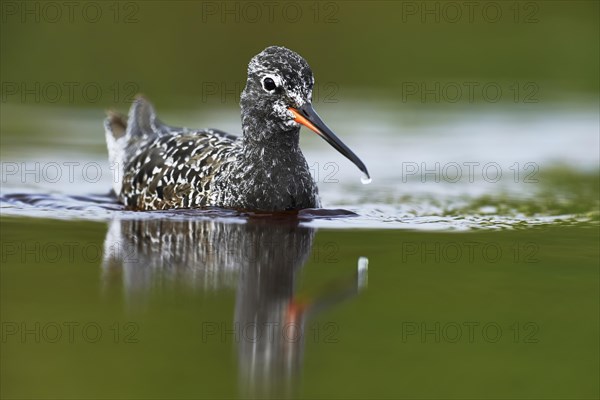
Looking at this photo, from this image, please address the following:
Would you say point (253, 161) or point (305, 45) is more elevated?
point (305, 45)

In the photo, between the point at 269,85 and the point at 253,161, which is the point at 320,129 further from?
the point at 253,161

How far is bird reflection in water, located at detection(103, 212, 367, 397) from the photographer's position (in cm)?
598

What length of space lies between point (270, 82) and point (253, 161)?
752 millimetres

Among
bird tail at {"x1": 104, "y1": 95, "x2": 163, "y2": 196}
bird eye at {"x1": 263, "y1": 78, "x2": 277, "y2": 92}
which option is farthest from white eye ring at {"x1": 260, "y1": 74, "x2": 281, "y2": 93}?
bird tail at {"x1": 104, "y1": 95, "x2": 163, "y2": 196}

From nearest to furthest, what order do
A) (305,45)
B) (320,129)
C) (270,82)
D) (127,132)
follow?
(320,129) → (270,82) → (127,132) → (305,45)

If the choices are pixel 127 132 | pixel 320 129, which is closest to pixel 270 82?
pixel 320 129

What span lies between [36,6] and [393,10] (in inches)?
262

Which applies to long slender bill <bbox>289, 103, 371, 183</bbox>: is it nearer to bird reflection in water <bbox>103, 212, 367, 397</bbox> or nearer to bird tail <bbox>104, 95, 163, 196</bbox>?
bird reflection in water <bbox>103, 212, 367, 397</bbox>

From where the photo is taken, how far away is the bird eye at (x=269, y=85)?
Result: 9562mm

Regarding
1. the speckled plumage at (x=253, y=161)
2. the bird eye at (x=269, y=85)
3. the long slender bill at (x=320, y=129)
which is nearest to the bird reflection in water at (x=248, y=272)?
the speckled plumage at (x=253, y=161)

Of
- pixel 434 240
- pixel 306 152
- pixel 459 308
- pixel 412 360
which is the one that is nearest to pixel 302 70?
pixel 434 240

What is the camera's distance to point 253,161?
32.4ft

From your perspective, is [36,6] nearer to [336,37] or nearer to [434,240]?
[336,37]

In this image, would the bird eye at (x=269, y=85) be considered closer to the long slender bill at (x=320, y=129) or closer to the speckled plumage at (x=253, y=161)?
the speckled plumage at (x=253, y=161)
